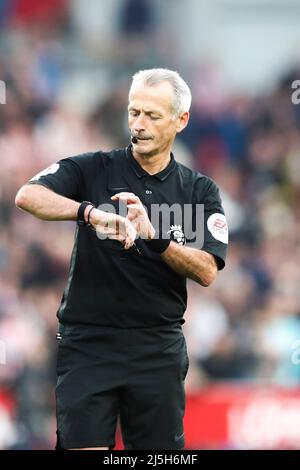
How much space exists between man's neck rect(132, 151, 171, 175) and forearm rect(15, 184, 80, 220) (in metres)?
0.55

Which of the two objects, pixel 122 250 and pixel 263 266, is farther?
pixel 263 266

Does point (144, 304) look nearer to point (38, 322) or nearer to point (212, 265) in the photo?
point (212, 265)

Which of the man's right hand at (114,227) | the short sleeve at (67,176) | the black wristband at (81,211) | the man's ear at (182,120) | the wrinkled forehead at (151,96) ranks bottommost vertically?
the man's right hand at (114,227)

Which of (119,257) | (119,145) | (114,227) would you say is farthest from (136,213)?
(119,145)

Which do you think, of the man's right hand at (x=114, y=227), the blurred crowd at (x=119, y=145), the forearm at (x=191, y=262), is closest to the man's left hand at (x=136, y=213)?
the man's right hand at (x=114, y=227)

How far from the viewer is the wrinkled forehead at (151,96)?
6121mm

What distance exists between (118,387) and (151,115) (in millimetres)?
1311

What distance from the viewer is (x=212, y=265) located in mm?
6199

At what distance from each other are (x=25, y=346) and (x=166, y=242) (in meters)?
4.72

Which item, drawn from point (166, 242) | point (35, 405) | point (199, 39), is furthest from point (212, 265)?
point (199, 39)

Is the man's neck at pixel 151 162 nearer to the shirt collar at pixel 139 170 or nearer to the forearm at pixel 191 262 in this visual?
the shirt collar at pixel 139 170

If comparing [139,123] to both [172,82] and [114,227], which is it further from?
[114,227]

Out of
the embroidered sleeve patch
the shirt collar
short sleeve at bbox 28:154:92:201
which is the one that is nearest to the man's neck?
the shirt collar

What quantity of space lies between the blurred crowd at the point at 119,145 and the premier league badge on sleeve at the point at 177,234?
3.60 metres
